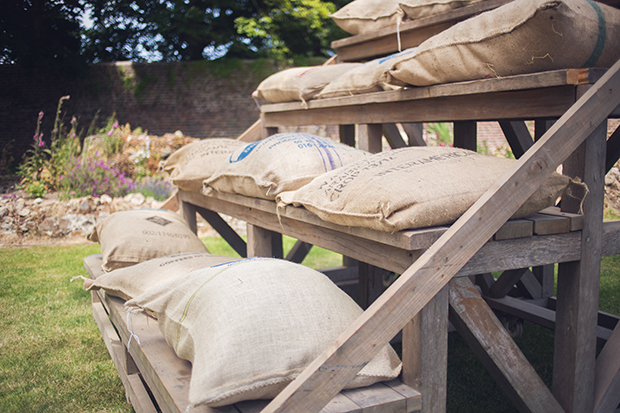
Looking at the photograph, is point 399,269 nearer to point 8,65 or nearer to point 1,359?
point 1,359

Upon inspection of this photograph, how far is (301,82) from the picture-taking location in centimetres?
293

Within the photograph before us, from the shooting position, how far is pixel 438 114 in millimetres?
2057

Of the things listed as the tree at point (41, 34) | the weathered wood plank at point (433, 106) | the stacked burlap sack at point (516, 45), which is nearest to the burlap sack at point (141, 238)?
the weathered wood plank at point (433, 106)

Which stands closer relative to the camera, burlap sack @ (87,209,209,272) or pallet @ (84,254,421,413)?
pallet @ (84,254,421,413)

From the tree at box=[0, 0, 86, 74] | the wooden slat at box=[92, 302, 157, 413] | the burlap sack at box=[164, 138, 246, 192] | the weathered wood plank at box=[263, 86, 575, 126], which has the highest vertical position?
the tree at box=[0, 0, 86, 74]

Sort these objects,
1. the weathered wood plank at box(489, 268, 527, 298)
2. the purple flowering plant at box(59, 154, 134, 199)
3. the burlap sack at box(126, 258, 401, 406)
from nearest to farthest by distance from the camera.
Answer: the burlap sack at box(126, 258, 401, 406) < the weathered wood plank at box(489, 268, 527, 298) < the purple flowering plant at box(59, 154, 134, 199)

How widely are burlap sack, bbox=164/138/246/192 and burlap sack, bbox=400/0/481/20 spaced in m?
1.28

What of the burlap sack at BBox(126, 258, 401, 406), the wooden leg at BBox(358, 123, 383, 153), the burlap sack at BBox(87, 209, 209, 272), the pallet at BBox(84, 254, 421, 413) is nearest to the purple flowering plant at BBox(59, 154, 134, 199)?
the burlap sack at BBox(87, 209, 209, 272)

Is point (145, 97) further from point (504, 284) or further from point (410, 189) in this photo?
point (410, 189)

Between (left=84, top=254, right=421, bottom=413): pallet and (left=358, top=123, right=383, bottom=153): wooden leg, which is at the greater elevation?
(left=358, top=123, right=383, bottom=153): wooden leg

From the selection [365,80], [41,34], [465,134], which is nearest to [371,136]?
[365,80]

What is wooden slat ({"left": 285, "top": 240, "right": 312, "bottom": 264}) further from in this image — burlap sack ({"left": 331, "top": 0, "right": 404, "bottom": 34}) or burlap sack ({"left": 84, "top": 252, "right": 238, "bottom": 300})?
burlap sack ({"left": 331, "top": 0, "right": 404, "bottom": 34})

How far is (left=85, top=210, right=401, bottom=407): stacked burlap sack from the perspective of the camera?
3.85ft

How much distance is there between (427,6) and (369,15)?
1.74 ft
